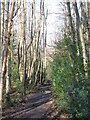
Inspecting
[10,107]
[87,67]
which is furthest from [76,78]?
[10,107]

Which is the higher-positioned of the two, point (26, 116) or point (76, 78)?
point (76, 78)

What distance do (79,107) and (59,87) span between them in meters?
2.84

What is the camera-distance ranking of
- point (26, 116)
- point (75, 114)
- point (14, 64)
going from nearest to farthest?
point (75, 114)
point (26, 116)
point (14, 64)

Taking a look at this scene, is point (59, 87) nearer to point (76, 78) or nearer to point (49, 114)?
point (49, 114)

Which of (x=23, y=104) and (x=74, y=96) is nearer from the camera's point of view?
(x=74, y=96)

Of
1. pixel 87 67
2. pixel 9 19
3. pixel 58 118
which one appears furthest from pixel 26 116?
pixel 9 19

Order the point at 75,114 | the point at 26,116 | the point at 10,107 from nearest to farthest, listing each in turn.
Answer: the point at 75,114 < the point at 26,116 < the point at 10,107

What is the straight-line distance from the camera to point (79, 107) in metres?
5.38

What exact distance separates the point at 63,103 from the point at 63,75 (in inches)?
51.6

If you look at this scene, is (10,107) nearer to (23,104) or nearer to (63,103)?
(23,104)

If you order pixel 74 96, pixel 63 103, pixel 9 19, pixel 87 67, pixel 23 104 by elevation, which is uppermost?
pixel 9 19

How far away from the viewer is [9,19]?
599cm

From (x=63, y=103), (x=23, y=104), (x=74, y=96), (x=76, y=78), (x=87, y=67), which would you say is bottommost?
(x=23, y=104)

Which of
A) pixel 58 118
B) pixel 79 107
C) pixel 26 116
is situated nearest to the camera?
pixel 79 107
